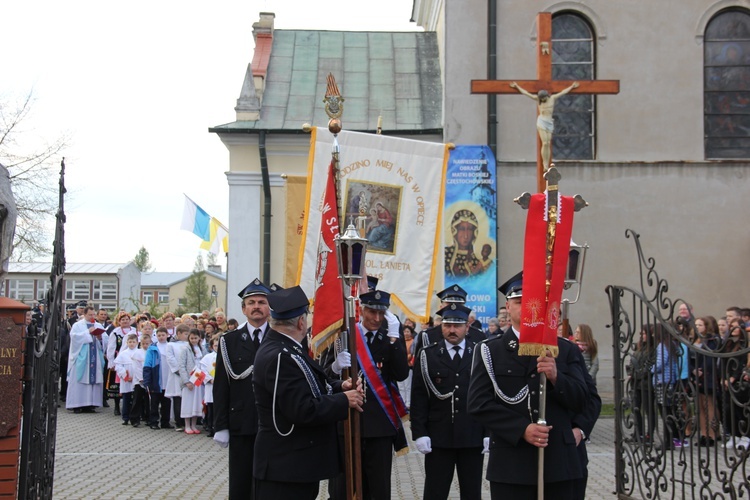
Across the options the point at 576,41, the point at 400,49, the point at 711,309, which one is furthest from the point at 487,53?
the point at 711,309

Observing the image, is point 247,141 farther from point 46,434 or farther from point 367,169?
point 46,434

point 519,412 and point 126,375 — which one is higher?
point 519,412

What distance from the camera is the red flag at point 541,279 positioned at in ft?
18.7

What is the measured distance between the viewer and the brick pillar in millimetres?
6344

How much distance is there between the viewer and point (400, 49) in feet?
80.2

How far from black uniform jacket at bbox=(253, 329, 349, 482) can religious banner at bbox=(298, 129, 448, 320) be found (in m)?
4.25

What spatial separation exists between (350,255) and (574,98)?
46.6ft

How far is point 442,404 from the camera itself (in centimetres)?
809

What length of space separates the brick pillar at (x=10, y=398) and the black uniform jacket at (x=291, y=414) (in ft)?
5.28

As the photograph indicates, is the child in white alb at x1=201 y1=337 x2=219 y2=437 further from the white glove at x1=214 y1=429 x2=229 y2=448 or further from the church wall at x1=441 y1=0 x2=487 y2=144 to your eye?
the white glove at x1=214 y1=429 x2=229 y2=448

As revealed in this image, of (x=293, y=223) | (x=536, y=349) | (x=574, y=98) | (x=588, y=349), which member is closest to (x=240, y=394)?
(x=536, y=349)

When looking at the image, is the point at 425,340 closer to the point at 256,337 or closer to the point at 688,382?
the point at 256,337

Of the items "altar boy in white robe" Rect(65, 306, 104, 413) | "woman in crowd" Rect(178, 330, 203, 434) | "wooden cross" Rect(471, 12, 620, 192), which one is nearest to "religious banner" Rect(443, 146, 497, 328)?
"woman in crowd" Rect(178, 330, 203, 434)

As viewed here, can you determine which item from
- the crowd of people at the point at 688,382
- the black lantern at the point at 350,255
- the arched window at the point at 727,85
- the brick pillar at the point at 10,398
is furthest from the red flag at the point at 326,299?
the arched window at the point at 727,85
